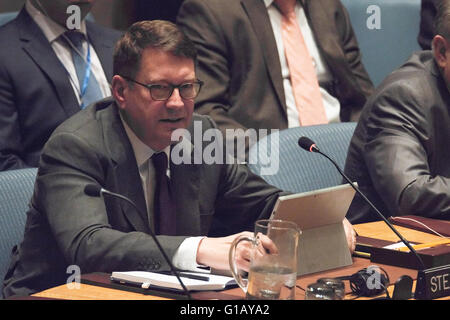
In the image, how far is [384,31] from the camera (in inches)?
174

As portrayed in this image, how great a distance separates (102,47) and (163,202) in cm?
138

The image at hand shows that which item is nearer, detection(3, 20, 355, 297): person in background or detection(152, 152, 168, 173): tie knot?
detection(3, 20, 355, 297): person in background

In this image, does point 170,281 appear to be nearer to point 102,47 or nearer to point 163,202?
point 163,202

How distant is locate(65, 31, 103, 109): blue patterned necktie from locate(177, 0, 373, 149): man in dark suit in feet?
1.41

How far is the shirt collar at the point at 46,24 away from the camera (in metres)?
3.47

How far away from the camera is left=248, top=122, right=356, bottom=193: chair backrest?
2781 millimetres

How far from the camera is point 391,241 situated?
2.32 meters

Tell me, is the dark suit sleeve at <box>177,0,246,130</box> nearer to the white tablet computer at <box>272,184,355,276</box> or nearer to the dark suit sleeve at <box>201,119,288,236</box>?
the dark suit sleeve at <box>201,119,288,236</box>

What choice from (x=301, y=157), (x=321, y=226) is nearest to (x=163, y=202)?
(x=321, y=226)

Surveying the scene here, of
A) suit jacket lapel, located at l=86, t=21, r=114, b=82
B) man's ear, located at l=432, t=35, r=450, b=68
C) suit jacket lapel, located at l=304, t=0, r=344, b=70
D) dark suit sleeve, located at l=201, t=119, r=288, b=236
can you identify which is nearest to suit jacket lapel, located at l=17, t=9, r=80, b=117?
suit jacket lapel, located at l=86, t=21, r=114, b=82

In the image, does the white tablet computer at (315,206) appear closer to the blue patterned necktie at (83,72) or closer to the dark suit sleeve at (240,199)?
the dark suit sleeve at (240,199)
